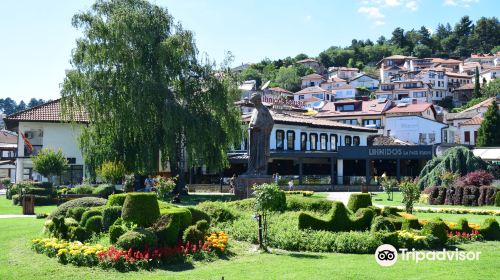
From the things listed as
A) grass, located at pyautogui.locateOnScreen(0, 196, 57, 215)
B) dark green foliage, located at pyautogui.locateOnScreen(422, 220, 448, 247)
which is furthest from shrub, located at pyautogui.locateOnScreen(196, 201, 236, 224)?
grass, located at pyautogui.locateOnScreen(0, 196, 57, 215)

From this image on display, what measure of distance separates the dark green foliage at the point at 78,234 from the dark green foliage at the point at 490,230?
11120 mm

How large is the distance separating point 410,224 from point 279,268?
5.59m

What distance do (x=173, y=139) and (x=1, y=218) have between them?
1267cm

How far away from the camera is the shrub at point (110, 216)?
53.8 ft

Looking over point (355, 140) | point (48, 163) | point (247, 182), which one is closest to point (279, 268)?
point (247, 182)

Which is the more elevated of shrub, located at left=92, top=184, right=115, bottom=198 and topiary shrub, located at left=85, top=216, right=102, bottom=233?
shrub, located at left=92, top=184, right=115, bottom=198

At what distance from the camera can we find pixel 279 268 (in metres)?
12.6

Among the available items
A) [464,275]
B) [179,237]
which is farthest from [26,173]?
[464,275]

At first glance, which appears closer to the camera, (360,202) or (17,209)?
(360,202)

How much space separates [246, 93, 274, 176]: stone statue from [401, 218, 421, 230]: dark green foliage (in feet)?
29.8

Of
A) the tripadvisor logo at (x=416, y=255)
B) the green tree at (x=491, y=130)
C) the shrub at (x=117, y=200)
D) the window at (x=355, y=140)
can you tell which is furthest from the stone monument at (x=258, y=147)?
the green tree at (x=491, y=130)

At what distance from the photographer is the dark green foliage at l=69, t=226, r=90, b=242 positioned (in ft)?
50.6

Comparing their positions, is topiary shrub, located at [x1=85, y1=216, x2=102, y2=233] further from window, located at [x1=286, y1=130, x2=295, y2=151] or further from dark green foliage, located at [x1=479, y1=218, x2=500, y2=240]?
window, located at [x1=286, y1=130, x2=295, y2=151]

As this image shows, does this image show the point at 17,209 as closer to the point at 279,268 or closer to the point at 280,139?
the point at 279,268
